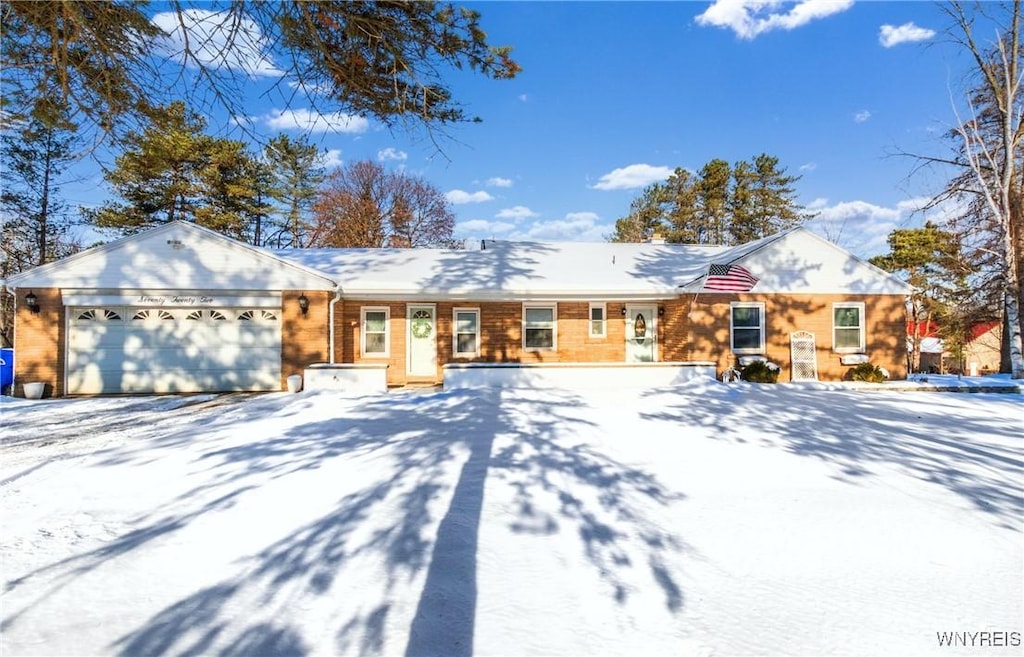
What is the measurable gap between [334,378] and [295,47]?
26.2 ft

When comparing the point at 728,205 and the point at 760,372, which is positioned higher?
the point at 728,205

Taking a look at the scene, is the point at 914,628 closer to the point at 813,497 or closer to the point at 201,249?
the point at 813,497

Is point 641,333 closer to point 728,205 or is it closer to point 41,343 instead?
Result: point 41,343

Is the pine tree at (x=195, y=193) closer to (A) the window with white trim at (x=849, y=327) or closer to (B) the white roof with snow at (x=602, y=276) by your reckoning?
(B) the white roof with snow at (x=602, y=276)

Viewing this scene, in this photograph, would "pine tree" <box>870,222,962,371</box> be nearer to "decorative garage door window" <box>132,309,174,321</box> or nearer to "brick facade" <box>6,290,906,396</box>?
"brick facade" <box>6,290,906,396</box>

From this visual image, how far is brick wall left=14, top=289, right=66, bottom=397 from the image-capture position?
1104 centimetres

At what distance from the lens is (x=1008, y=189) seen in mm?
13867

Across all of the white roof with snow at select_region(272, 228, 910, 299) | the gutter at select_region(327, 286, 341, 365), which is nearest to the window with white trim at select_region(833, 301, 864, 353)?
the white roof with snow at select_region(272, 228, 910, 299)

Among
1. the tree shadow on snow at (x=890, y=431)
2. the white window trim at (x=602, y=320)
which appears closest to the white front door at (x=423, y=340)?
the white window trim at (x=602, y=320)

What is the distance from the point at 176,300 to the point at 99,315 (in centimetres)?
189

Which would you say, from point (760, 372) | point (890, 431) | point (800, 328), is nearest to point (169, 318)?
point (890, 431)

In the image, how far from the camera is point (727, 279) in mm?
12203

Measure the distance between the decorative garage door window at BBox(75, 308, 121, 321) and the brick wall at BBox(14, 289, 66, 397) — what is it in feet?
1.29

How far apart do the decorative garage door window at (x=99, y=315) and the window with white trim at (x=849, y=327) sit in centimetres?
1957
